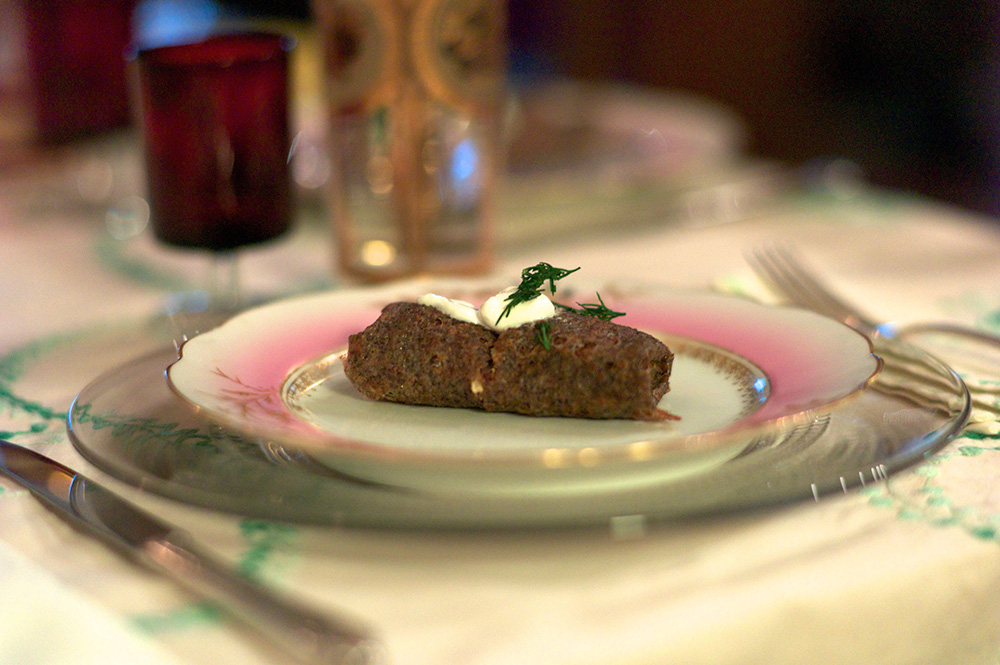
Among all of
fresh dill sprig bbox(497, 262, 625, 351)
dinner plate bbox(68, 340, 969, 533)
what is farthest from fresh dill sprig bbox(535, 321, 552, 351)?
dinner plate bbox(68, 340, 969, 533)

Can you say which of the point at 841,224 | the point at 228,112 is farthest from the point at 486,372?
the point at 841,224

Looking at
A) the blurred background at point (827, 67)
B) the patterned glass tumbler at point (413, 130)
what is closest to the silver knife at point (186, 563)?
the patterned glass tumbler at point (413, 130)

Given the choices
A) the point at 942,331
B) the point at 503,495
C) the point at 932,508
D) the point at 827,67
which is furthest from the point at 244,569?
the point at 827,67

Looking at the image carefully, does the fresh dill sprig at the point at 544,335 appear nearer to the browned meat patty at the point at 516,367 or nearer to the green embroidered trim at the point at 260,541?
the browned meat patty at the point at 516,367

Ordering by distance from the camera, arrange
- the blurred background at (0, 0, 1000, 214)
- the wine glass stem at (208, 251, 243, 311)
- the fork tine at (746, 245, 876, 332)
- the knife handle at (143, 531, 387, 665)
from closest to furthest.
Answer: the knife handle at (143, 531, 387, 665) → the fork tine at (746, 245, 876, 332) → the wine glass stem at (208, 251, 243, 311) → the blurred background at (0, 0, 1000, 214)

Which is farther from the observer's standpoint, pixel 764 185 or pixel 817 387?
pixel 764 185

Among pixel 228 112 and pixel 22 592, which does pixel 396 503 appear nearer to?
pixel 22 592

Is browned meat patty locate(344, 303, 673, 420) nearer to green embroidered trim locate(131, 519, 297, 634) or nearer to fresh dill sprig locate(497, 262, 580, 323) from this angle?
fresh dill sprig locate(497, 262, 580, 323)
